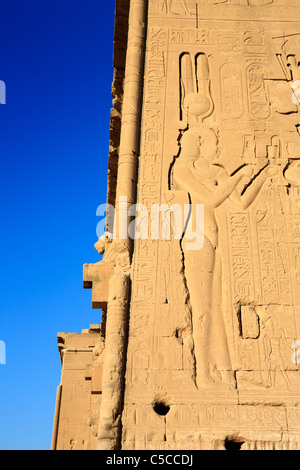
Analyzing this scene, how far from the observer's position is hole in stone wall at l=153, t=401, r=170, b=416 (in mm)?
5402

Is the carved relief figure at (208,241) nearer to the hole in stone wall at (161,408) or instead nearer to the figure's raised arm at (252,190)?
the figure's raised arm at (252,190)

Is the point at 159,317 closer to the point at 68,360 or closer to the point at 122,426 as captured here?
the point at 122,426

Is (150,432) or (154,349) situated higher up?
(154,349)

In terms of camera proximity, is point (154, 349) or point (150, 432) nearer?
point (150, 432)

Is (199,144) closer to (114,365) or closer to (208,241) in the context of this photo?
(208,241)

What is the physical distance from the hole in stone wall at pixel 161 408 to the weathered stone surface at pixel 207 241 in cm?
1

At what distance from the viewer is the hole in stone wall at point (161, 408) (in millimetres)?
5402

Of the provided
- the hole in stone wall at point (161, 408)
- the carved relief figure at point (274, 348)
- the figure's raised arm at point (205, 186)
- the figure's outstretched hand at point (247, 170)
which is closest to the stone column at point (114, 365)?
the hole in stone wall at point (161, 408)

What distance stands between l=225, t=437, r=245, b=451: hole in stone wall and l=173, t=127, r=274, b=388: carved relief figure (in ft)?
1.84

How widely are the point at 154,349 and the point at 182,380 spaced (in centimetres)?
43

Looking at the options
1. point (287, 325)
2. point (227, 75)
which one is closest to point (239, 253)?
point (287, 325)

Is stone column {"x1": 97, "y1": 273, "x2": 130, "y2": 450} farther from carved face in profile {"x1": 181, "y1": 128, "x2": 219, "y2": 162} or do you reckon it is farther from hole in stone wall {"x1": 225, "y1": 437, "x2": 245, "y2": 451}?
carved face in profile {"x1": 181, "y1": 128, "x2": 219, "y2": 162}

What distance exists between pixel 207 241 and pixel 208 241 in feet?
0.04

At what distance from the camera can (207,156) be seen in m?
6.84
